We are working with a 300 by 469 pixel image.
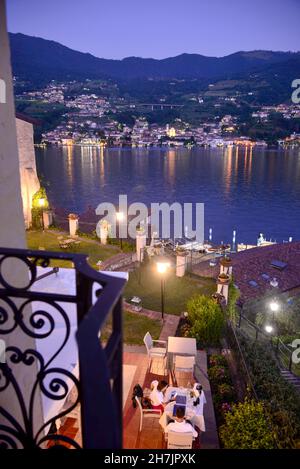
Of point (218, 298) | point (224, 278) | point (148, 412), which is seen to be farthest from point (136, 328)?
point (148, 412)

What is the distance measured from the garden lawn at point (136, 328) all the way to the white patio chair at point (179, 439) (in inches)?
154

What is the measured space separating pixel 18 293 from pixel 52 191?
74144mm

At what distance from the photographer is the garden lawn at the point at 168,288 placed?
40.3 feet

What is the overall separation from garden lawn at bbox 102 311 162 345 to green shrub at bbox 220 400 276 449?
3.79 metres

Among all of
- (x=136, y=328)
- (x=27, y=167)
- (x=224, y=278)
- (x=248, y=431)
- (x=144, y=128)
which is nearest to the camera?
(x=248, y=431)

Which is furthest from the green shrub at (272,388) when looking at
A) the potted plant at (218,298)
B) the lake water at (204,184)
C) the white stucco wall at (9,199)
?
the lake water at (204,184)

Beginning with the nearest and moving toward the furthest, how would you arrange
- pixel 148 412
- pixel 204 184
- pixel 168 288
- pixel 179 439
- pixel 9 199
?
pixel 9 199 → pixel 179 439 → pixel 148 412 → pixel 168 288 → pixel 204 184

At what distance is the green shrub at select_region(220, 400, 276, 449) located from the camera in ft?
20.1

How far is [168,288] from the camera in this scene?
13.3m

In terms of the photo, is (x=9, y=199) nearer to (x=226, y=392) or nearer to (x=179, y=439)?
(x=179, y=439)

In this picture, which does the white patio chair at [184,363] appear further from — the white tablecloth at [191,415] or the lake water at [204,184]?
the lake water at [204,184]

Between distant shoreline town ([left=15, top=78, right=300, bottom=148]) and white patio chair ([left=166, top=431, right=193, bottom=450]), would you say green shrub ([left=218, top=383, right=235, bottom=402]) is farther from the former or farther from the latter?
distant shoreline town ([left=15, top=78, right=300, bottom=148])

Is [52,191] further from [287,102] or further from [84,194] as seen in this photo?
[287,102]

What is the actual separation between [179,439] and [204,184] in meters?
81.3
